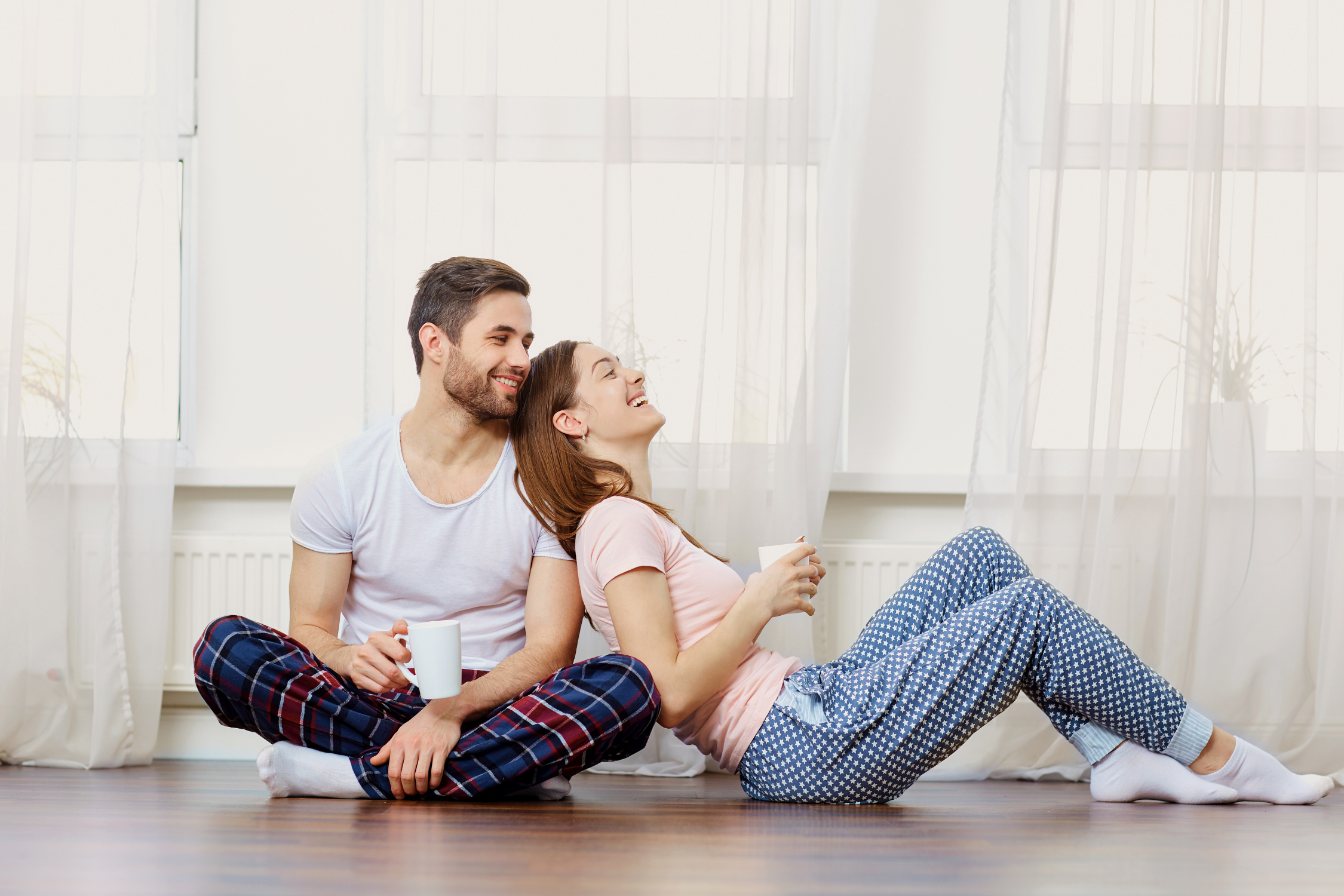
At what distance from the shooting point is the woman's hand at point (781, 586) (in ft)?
4.95

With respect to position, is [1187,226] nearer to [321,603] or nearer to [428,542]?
[428,542]

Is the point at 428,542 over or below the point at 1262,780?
over

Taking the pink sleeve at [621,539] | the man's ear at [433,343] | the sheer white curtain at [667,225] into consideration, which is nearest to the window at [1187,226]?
the sheer white curtain at [667,225]

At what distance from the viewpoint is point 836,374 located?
6.86 ft

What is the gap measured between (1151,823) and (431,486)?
1.19 metres

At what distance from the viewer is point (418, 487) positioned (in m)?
1.73

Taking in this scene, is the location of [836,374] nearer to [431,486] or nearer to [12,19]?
[431,486]

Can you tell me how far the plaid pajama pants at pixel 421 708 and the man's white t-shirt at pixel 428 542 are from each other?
0.18m

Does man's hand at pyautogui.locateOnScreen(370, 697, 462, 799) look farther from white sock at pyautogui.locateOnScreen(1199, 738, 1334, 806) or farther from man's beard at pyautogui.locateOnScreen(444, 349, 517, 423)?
white sock at pyautogui.locateOnScreen(1199, 738, 1334, 806)

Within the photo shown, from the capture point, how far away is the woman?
4.83 ft

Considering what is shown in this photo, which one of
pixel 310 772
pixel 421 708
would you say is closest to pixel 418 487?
pixel 421 708

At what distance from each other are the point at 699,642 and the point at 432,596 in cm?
47

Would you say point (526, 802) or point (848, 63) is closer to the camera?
point (526, 802)

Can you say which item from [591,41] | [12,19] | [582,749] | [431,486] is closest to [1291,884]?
[582,749]
